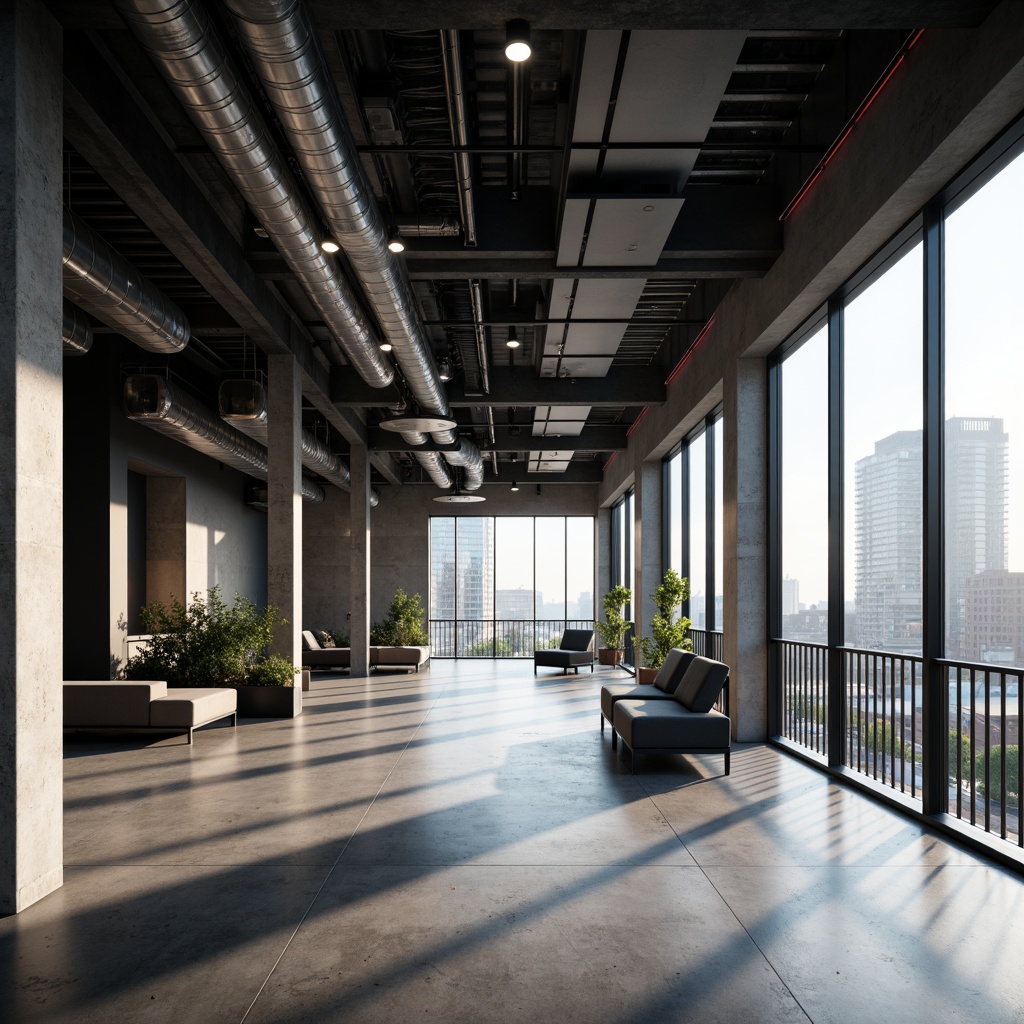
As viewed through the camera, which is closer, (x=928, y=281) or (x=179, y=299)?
(x=928, y=281)

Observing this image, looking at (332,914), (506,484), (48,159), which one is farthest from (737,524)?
(506,484)

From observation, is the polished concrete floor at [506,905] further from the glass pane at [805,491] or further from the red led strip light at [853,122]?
the red led strip light at [853,122]

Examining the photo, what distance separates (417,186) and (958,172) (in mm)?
3851

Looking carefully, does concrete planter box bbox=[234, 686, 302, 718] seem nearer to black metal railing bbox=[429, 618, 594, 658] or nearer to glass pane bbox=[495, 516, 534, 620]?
black metal railing bbox=[429, 618, 594, 658]

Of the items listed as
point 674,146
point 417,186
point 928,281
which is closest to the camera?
point 928,281

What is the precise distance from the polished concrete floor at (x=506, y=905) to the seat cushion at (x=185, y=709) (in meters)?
1.29

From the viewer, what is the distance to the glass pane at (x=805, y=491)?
6.93 metres

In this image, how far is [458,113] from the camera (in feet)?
16.7

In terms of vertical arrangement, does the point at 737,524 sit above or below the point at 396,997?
above

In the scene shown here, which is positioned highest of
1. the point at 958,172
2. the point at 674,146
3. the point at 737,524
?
the point at 674,146

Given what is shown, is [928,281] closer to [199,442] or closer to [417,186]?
[417,186]

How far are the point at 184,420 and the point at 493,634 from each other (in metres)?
11.7

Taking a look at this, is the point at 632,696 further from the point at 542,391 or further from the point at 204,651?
the point at 542,391

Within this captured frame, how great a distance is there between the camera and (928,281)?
5027 millimetres
